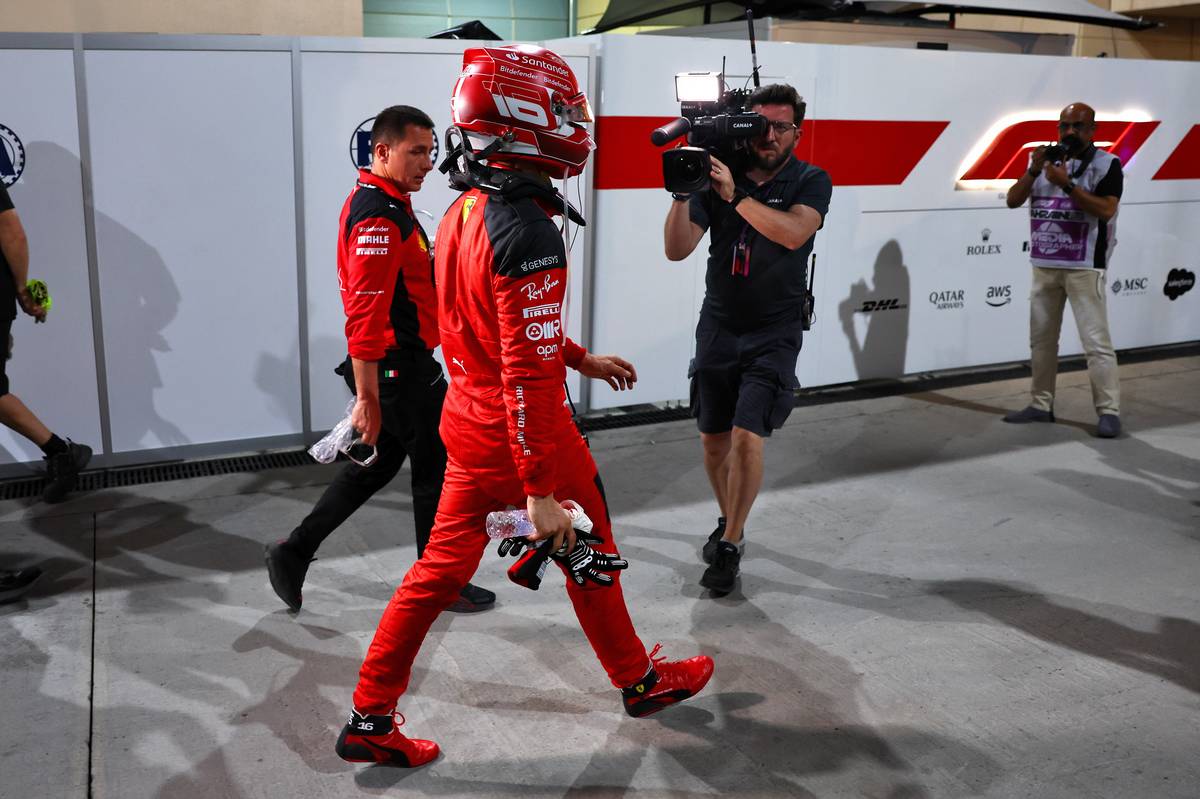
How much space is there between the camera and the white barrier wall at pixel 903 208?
6383 mm

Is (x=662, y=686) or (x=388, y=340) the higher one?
(x=388, y=340)

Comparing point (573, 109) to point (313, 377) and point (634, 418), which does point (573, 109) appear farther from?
point (634, 418)

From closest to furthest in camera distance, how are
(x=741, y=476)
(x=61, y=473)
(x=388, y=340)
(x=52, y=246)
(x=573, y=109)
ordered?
1. (x=573, y=109)
2. (x=388, y=340)
3. (x=741, y=476)
4. (x=61, y=473)
5. (x=52, y=246)

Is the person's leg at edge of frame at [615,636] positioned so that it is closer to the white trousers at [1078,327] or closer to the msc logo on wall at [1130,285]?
→ the white trousers at [1078,327]

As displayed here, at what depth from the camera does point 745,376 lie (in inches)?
166

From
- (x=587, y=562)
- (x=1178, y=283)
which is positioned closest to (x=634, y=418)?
(x=587, y=562)

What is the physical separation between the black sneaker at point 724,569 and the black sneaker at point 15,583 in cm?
257

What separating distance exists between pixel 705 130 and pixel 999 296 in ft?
15.2

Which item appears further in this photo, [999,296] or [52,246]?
[999,296]

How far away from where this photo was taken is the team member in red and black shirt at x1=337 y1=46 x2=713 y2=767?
262 cm

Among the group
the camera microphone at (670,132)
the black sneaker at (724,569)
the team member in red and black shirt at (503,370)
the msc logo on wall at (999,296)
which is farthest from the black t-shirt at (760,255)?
the msc logo on wall at (999,296)

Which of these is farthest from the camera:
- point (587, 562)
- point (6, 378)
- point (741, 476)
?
point (6, 378)

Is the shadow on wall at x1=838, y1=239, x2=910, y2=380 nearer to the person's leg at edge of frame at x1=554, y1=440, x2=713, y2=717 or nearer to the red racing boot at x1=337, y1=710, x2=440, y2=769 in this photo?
the person's leg at edge of frame at x1=554, y1=440, x2=713, y2=717

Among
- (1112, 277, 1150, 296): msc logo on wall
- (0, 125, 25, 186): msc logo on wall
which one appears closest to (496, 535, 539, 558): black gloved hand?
(0, 125, 25, 186): msc logo on wall
